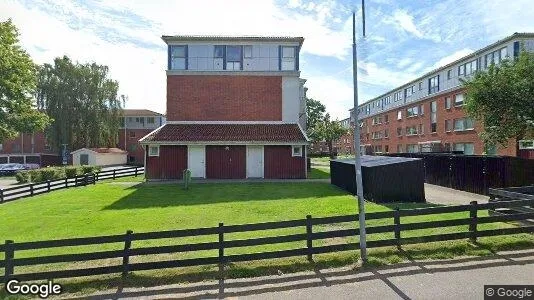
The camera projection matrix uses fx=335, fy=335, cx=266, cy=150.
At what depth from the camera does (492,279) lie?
243 inches

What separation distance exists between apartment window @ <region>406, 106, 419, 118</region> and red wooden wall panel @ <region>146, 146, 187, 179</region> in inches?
1445

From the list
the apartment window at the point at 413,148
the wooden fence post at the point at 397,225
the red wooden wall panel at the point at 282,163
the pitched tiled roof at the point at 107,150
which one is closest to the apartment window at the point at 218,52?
the red wooden wall panel at the point at 282,163

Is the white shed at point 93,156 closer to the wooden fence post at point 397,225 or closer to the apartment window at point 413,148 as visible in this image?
the apartment window at point 413,148

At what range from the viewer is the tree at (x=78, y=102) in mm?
48750

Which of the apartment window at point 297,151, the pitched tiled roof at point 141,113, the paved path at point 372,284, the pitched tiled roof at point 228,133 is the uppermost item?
the pitched tiled roof at point 141,113

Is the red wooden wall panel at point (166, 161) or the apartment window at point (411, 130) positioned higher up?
the apartment window at point (411, 130)

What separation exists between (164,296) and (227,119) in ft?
74.2

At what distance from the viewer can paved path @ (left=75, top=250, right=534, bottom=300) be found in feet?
19.0

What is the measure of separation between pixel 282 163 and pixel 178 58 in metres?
12.5

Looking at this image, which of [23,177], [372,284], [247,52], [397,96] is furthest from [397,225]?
[397,96]

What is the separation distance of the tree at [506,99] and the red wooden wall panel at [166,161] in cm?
1958

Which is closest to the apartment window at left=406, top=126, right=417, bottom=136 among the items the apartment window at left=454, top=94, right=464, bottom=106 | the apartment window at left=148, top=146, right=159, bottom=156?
Answer: the apartment window at left=454, top=94, right=464, bottom=106

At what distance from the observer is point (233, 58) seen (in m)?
28.2

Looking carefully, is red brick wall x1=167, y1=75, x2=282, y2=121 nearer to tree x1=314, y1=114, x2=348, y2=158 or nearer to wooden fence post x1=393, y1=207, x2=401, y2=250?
wooden fence post x1=393, y1=207, x2=401, y2=250
